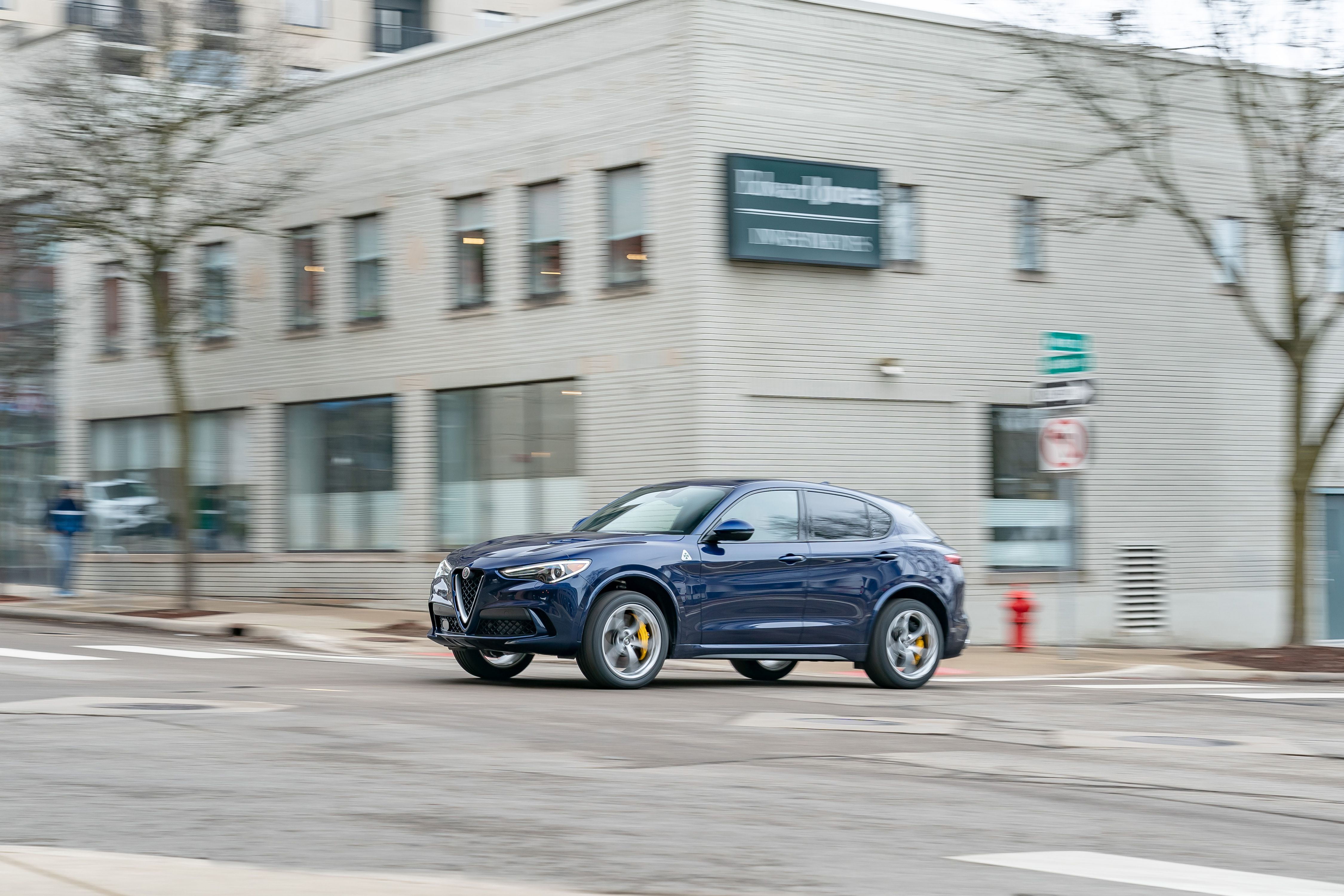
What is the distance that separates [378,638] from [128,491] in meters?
11.5

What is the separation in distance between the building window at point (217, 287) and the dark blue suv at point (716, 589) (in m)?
14.8

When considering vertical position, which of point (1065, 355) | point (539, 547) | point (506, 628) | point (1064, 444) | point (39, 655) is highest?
point (1065, 355)

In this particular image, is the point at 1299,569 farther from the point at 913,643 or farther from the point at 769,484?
the point at 769,484

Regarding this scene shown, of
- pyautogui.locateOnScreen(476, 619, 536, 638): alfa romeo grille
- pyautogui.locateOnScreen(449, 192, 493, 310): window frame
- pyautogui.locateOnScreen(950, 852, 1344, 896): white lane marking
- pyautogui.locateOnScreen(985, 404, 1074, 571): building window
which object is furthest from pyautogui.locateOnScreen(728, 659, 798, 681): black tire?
pyautogui.locateOnScreen(449, 192, 493, 310): window frame

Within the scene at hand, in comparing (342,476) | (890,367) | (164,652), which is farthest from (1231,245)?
(164,652)

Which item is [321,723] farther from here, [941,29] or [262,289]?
[262,289]

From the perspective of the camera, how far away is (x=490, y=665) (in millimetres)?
14188

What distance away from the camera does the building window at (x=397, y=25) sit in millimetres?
52375

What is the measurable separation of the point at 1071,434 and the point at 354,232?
39.7 ft

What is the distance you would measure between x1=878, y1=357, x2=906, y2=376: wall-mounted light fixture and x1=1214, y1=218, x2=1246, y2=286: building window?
19.6ft

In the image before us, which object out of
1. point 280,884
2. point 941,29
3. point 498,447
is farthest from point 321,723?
point 941,29

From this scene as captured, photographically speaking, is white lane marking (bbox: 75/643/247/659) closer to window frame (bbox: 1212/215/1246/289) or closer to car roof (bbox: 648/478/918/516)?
car roof (bbox: 648/478/918/516)

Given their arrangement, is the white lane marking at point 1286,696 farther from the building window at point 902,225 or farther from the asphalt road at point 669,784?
the building window at point 902,225

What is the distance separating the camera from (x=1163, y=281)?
25812mm
